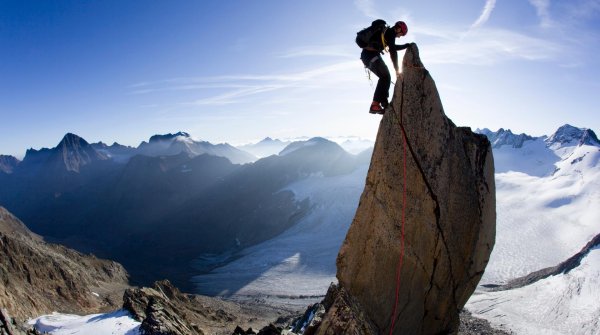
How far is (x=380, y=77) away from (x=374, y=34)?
3.84ft

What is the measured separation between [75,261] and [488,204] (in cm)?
9063

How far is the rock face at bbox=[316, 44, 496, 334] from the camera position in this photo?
1044 centimetres

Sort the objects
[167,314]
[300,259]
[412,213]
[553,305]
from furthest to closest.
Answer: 1. [300,259]
2. [553,305]
3. [167,314]
4. [412,213]

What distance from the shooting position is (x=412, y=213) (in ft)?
34.7

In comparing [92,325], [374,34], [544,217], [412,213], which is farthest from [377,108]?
[544,217]

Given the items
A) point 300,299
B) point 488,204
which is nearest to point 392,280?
point 488,204

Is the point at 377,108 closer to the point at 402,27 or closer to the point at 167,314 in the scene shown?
the point at 402,27

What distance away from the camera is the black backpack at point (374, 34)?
34.7ft

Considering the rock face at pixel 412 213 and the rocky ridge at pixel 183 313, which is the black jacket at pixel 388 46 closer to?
the rock face at pixel 412 213

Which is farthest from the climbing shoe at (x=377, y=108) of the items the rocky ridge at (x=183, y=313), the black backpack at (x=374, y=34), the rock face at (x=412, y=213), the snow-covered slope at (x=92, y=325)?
the snow-covered slope at (x=92, y=325)

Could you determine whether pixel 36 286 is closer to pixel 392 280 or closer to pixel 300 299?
pixel 300 299

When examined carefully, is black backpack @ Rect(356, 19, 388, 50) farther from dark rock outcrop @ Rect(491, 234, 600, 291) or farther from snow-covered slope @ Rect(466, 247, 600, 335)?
dark rock outcrop @ Rect(491, 234, 600, 291)

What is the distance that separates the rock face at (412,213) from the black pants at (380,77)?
1.14ft

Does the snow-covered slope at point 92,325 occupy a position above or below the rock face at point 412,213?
below
